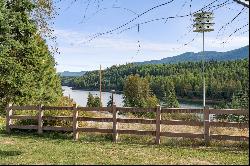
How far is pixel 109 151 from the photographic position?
44.3 ft

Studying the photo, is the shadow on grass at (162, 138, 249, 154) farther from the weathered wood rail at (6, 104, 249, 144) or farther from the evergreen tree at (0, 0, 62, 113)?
the evergreen tree at (0, 0, 62, 113)

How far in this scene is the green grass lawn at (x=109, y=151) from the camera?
11500mm

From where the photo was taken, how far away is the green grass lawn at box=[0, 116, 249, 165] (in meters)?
11.5

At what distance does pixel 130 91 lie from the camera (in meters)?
119

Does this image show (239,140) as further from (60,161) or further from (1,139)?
(1,139)

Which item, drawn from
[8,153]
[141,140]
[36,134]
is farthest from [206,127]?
[36,134]

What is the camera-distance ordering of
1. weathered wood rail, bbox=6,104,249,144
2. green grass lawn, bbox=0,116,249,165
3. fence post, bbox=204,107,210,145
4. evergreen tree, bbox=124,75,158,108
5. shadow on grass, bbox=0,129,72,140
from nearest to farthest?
green grass lawn, bbox=0,116,249,165, weathered wood rail, bbox=6,104,249,144, fence post, bbox=204,107,210,145, shadow on grass, bbox=0,129,72,140, evergreen tree, bbox=124,75,158,108

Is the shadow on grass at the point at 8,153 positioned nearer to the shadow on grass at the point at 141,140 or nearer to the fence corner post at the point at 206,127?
the shadow on grass at the point at 141,140

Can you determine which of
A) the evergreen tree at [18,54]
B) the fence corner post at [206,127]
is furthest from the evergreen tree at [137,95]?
the fence corner post at [206,127]

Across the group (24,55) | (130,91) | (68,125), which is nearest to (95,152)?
(68,125)

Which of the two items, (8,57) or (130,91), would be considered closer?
(8,57)

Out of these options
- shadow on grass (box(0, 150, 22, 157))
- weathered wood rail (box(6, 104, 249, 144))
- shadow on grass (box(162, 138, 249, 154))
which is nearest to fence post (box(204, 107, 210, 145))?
weathered wood rail (box(6, 104, 249, 144))

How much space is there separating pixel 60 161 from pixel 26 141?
17.8 feet

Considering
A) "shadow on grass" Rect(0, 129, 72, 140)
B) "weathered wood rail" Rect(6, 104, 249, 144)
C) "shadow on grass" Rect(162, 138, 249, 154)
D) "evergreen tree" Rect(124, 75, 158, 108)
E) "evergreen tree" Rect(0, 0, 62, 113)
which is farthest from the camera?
"evergreen tree" Rect(124, 75, 158, 108)
